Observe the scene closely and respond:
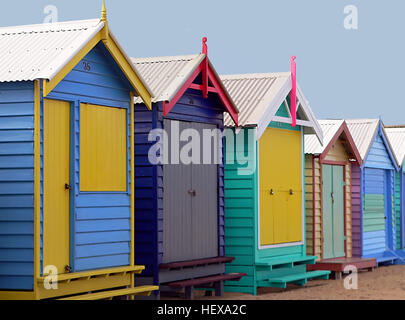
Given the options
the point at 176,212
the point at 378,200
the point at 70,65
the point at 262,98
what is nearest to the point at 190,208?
the point at 176,212

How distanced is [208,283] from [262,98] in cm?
360

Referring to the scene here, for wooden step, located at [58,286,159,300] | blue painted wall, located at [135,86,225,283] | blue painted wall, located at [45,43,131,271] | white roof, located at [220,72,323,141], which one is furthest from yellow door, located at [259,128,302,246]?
blue painted wall, located at [45,43,131,271]

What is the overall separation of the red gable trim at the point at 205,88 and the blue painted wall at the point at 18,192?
3036mm

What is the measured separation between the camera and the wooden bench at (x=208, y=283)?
43.7 feet

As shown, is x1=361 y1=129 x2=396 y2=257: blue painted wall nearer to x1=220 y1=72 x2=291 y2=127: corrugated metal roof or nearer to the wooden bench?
x1=220 y1=72 x2=291 y2=127: corrugated metal roof

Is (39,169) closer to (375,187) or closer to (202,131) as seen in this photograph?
(202,131)

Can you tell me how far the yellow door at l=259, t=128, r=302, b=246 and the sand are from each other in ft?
3.19

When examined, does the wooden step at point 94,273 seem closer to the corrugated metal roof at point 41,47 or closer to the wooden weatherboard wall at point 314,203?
the corrugated metal roof at point 41,47

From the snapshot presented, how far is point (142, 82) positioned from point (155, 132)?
1116 mm

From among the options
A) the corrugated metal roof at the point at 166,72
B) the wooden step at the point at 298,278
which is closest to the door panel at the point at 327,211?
the wooden step at the point at 298,278

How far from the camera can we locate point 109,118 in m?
11.8

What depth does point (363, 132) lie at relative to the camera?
22109mm

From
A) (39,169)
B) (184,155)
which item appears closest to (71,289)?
(39,169)

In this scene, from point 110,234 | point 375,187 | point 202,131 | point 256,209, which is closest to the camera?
point 110,234
